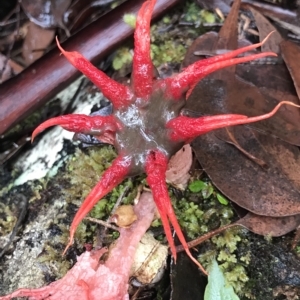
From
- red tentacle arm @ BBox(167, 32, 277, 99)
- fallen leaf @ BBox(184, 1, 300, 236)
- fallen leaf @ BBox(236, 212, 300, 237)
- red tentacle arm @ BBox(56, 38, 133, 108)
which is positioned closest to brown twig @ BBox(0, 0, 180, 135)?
fallen leaf @ BBox(184, 1, 300, 236)

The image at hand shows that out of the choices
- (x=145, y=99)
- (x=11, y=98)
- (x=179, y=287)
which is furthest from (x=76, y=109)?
(x=179, y=287)

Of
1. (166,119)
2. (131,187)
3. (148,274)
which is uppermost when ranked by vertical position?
(166,119)

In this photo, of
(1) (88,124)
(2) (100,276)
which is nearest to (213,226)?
(2) (100,276)

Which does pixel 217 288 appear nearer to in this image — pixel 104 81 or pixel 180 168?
pixel 180 168

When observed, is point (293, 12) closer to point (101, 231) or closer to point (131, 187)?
point (131, 187)

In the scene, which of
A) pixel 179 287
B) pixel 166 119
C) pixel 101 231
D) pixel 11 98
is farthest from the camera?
pixel 11 98

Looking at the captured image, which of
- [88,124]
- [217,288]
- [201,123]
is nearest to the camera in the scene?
[201,123]

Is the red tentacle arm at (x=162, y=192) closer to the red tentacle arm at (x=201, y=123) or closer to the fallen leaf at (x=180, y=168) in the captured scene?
the red tentacle arm at (x=201, y=123)
